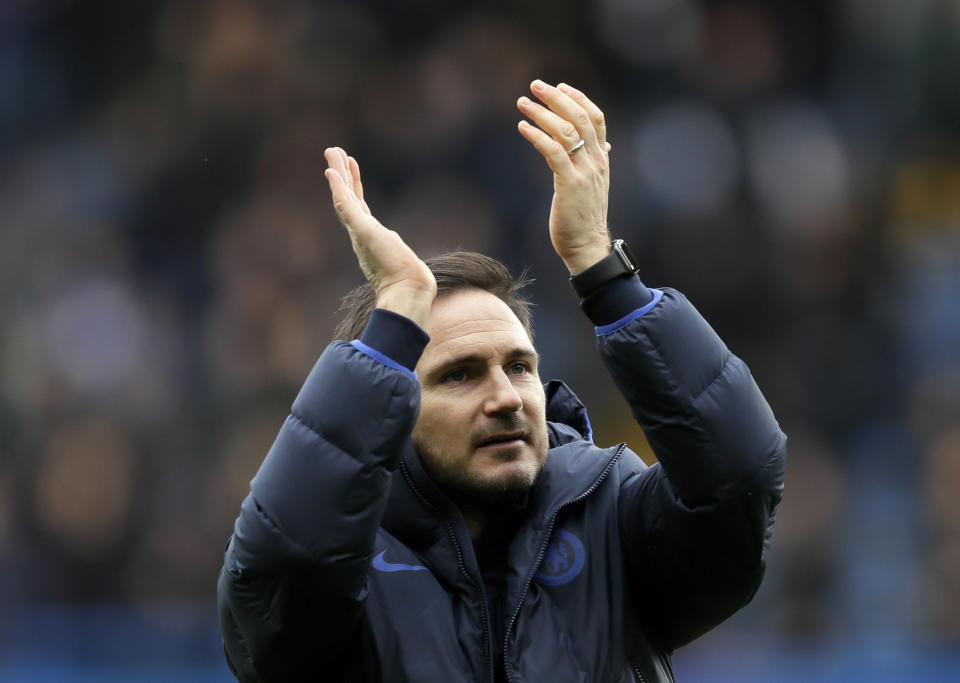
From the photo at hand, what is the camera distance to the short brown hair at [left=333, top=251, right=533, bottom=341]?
283 centimetres

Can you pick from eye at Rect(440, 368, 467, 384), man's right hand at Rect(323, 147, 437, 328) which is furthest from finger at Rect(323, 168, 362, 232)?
eye at Rect(440, 368, 467, 384)

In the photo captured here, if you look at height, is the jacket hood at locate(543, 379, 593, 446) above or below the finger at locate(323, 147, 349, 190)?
below

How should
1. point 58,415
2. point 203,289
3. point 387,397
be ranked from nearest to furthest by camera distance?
point 387,397, point 58,415, point 203,289

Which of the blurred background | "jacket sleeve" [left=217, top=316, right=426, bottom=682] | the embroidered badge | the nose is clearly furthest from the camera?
the blurred background

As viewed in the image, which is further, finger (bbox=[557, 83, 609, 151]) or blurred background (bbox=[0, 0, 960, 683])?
blurred background (bbox=[0, 0, 960, 683])

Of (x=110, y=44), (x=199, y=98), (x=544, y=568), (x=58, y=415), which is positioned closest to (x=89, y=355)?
(x=58, y=415)

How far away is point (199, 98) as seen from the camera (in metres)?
7.95

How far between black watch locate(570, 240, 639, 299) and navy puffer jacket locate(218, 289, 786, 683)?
3.2 inches

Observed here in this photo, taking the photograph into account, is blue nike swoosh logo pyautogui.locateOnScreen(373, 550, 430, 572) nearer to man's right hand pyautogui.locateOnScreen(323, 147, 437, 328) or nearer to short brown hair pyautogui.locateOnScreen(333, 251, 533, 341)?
man's right hand pyautogui.locateOnScreen(323, 147, 437, 328)

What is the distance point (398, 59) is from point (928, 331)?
10.9 feet

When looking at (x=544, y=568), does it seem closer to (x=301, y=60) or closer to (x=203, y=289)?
(x=203, y=289)

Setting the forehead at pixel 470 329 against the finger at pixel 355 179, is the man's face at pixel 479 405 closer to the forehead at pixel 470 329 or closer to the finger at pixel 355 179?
the forehead at pixel 470 329

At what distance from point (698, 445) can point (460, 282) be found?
2.33ft

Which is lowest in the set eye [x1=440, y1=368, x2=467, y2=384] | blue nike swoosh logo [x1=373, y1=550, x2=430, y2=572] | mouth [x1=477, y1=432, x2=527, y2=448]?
blue nike swoosh logo [x1=373, y1=550, x2=430, y2=572]
